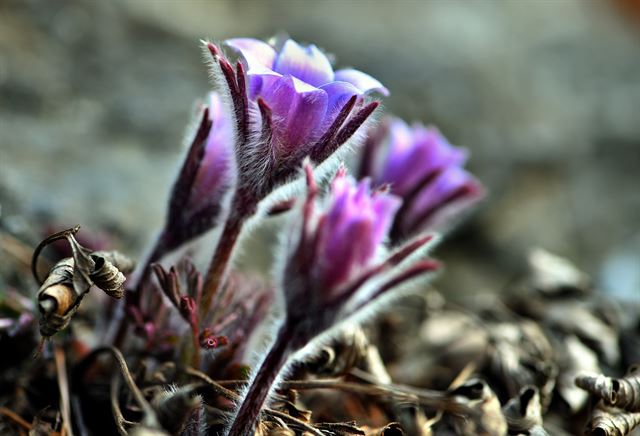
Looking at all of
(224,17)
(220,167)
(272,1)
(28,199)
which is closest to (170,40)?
(224,17)

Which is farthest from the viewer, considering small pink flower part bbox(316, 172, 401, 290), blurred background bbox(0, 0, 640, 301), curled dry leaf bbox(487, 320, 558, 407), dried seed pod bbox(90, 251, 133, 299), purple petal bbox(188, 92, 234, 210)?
blurred background bbox(0, 0, 640, 301)

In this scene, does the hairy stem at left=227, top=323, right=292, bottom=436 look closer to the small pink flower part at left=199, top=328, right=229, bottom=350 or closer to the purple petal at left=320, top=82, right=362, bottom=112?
the small pink flower part at left=199, top=328, right=229, bottom=350

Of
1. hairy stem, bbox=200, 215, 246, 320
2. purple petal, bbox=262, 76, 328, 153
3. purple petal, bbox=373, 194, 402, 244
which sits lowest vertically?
hairy stem, bbox=200, 215, 246, 320

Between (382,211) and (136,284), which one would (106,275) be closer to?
(136,284)

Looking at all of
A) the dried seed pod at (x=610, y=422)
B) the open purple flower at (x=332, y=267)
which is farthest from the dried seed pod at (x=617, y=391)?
the open purple flower at (x=332, y=267)

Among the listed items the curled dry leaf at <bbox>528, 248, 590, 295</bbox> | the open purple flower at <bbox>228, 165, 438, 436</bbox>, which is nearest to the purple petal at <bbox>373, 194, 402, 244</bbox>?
the open purple flower at <bbox>228, 165, 438, 436</bbox>

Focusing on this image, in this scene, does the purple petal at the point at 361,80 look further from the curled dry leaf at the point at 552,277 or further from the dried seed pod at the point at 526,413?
the curled dry leaf at the point at 552,277
